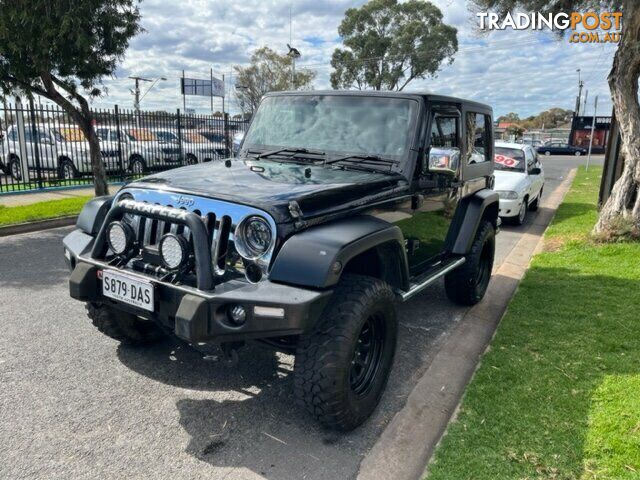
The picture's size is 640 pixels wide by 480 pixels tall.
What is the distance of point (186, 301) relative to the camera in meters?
2.47

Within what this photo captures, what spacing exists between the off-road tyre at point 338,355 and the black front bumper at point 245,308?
0.59ft

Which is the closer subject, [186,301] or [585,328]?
[186,301]

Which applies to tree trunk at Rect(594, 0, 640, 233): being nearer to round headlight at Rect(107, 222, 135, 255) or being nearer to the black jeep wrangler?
the black jeep wrangler

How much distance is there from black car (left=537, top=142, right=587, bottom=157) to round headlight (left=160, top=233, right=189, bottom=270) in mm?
50250

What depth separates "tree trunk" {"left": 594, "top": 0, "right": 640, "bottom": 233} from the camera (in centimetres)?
735

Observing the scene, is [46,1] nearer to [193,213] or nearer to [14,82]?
[14,82]

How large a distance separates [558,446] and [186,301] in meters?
2.15

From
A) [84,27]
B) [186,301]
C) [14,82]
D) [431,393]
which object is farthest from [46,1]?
[431,393]

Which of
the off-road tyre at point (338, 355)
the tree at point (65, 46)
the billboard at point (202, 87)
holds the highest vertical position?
the billboard at point (202, 87)

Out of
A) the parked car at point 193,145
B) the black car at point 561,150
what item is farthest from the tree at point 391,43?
the parked car at point 193,145

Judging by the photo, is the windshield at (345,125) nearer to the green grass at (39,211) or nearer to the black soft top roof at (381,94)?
the black soft top roof at (381,94)

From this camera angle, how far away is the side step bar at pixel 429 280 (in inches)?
135

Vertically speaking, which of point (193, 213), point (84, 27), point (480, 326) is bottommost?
point (480, 326)

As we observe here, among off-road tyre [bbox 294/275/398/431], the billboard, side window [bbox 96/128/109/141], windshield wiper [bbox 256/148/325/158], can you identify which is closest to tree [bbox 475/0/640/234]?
windshield wiper [bbox 256/148/325/158]
